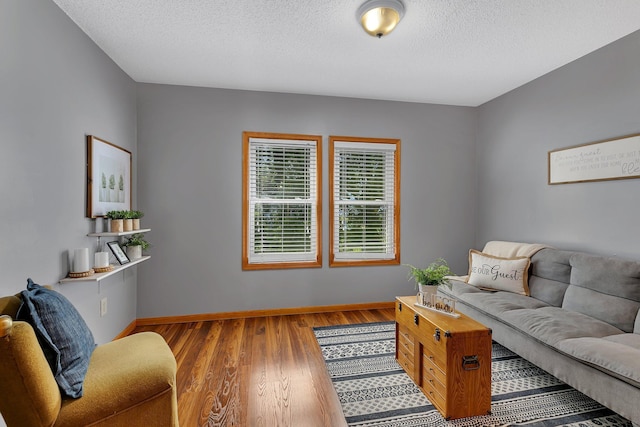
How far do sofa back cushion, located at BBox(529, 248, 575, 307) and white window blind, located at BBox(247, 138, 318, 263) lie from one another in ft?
7.31

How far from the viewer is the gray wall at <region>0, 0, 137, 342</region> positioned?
165 cm

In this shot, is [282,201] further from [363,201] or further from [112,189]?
[112,189]

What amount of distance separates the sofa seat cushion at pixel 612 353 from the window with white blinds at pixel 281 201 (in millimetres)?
2441

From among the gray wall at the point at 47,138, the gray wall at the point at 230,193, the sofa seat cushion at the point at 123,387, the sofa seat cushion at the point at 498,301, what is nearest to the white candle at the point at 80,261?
the gray wall at the point at 47,138

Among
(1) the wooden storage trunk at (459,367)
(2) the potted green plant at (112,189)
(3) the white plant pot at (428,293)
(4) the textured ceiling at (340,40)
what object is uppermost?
(4) the textured ceiling at (340,40)

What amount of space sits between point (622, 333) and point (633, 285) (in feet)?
1.18

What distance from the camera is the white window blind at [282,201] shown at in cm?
364

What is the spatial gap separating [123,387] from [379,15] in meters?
2.53

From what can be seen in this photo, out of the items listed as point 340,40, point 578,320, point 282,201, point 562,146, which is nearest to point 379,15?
point 340,40

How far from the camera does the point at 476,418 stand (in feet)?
6.08

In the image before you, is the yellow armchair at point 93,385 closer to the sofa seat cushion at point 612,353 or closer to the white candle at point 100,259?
the white candle at point 100,259

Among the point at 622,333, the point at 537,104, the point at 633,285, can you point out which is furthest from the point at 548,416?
the point at 537,104

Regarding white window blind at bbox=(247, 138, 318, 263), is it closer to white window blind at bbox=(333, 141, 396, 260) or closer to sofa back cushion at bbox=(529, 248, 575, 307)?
white window blind at bbox=(333, 141, 396, 260)

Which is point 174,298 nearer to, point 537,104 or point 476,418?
point 476,418
